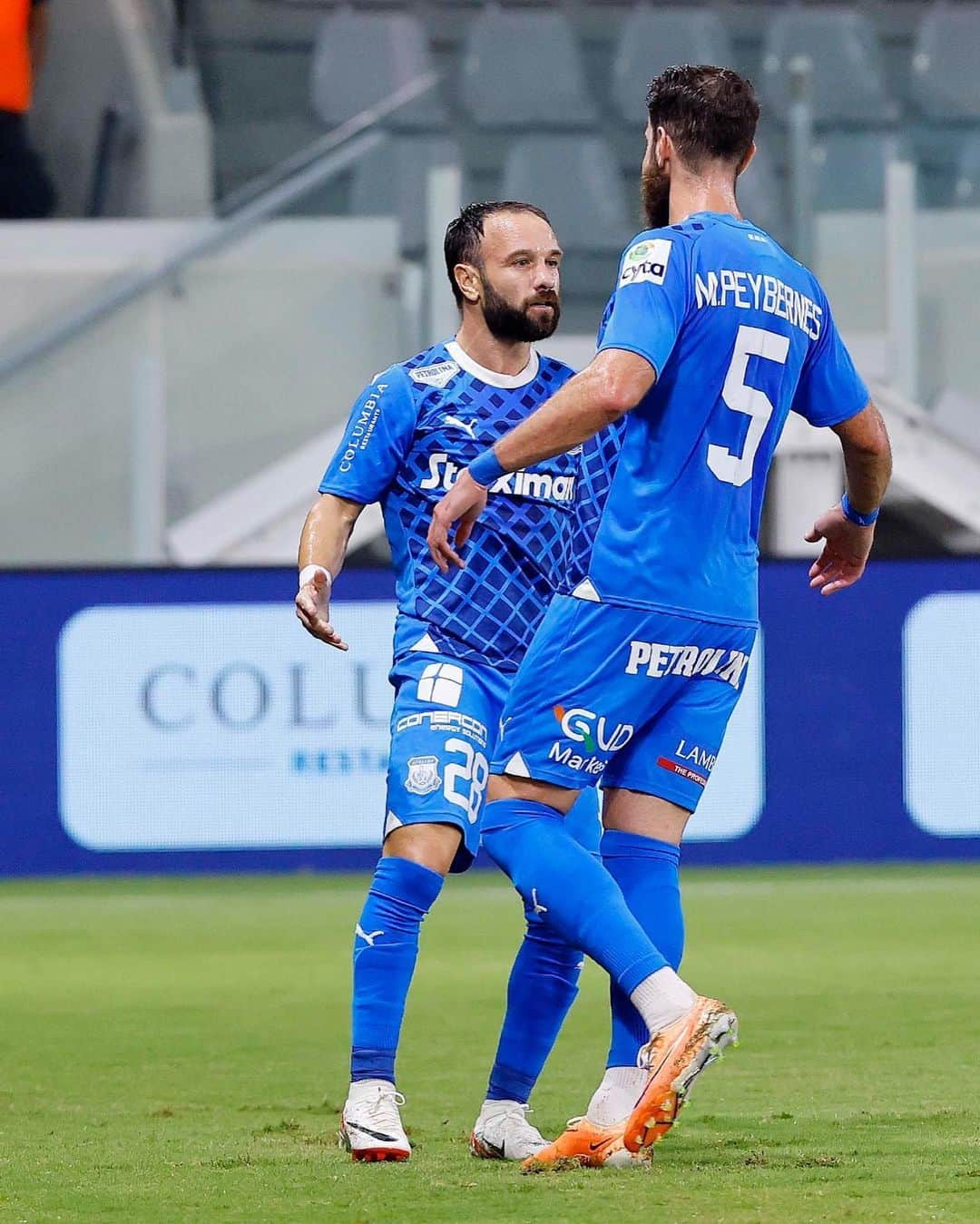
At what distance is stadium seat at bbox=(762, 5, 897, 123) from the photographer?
451 inches

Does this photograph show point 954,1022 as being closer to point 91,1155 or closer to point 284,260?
point 91,1155

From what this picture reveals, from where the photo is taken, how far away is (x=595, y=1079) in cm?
483

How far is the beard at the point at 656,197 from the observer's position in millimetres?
3832

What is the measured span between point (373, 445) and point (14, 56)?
876 cm

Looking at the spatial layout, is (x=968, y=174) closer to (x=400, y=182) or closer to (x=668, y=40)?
(x=668, y=40)

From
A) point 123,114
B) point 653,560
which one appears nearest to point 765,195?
point 123,114

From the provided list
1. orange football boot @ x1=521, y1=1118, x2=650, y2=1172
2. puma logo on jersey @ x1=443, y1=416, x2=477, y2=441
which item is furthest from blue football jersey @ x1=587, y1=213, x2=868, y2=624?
→ orange football boot @ x1=521, y1=1118, x2=650, y2=1172

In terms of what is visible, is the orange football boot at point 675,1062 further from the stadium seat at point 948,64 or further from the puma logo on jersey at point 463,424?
the stadium seat at point 948,64

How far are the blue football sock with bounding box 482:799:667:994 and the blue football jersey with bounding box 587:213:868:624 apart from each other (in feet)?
1.33

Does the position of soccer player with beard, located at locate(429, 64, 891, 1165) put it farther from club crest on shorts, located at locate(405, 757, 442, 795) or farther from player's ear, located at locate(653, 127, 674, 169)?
club crest on shorts, located at locate(405, 757, 442, 795)

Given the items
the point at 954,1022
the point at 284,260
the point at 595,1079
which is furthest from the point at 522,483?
the point at 284,260

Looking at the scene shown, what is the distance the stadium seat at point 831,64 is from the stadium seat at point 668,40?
1.02 ft

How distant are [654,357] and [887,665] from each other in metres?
6.33

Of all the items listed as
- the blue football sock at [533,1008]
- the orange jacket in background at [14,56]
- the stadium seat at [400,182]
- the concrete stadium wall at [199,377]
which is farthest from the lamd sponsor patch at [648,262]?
the orange jacket in background at [14,56]
